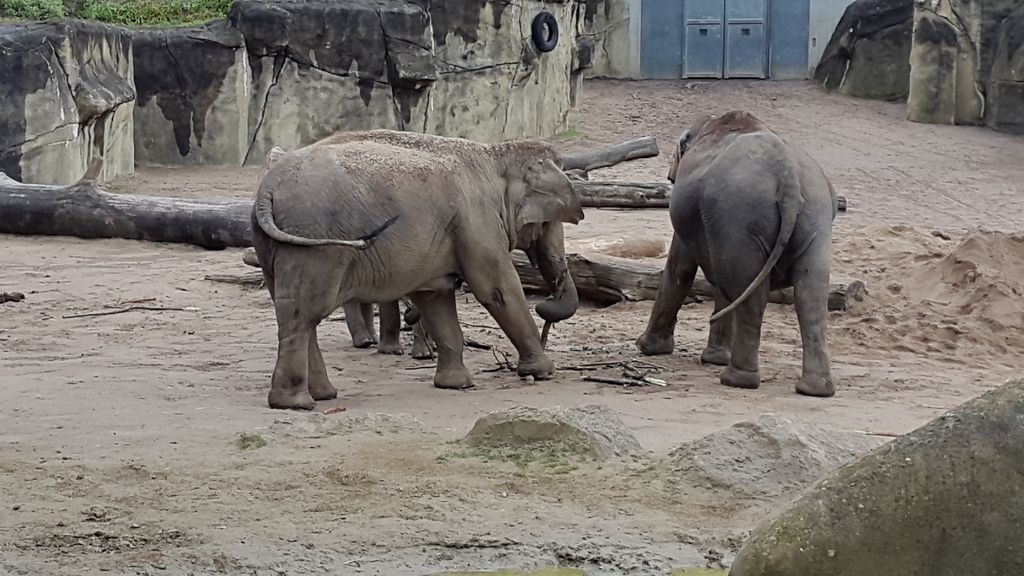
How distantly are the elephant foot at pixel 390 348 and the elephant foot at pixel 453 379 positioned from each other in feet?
3.27

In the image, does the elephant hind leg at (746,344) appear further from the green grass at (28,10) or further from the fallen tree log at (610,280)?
the green grass at (28,10)

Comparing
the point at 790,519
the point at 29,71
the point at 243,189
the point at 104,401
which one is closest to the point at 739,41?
the point at 243,189

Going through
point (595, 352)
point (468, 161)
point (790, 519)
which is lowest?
point (595, 352)

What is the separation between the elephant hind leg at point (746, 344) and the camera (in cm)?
735

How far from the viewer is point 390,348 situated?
8.26 meters

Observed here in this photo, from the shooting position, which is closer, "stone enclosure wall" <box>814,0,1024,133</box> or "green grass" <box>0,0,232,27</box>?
"green grass" <box>0,0,232,27</box>

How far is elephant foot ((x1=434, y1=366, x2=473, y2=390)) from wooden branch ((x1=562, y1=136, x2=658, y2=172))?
11.8ft

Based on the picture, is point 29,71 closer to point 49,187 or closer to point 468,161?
point 49,187

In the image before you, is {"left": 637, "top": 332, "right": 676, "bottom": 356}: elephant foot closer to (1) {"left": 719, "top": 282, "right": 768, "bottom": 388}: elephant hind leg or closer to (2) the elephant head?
(2) the elephant head

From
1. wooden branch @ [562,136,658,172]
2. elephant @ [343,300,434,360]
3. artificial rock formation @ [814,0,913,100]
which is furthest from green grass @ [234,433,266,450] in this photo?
artificial rock formation @ [814,0,913,100]

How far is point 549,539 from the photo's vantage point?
15.6 feet

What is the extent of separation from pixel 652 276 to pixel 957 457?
5.84m

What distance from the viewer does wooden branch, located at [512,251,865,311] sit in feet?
30.9

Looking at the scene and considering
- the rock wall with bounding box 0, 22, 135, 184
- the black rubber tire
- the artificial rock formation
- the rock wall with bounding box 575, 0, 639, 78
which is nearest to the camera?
the rock wall with bounding box 0, 22, 135, 184
